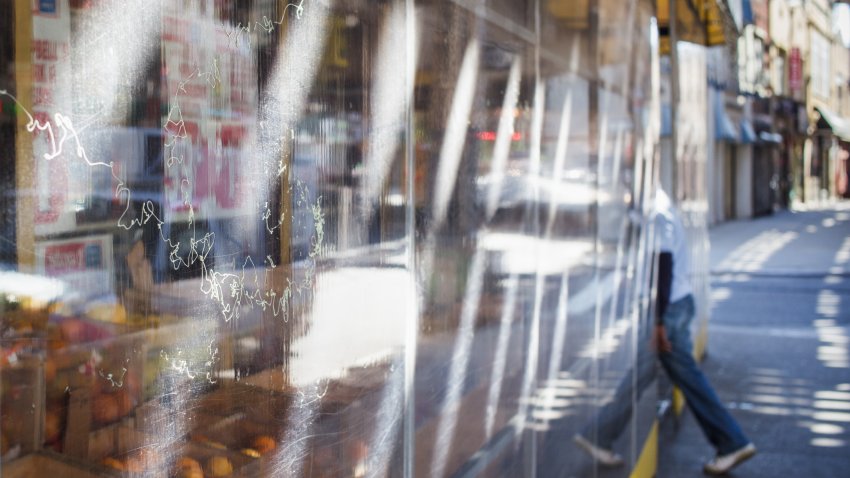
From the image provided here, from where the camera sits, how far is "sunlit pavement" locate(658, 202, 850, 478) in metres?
6.08

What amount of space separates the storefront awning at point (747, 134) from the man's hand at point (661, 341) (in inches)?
→ 1106

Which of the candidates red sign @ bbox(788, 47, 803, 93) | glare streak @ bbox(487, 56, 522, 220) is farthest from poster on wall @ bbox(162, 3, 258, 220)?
red sign @ bbox(788, 47, 803, 93)

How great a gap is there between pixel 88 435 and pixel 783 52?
43904 mm

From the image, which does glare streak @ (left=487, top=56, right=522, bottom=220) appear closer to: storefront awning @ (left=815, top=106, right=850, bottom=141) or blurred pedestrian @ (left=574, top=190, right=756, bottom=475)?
blurred pedestrian @ (left=574, top=190, right=756, bottom=475)

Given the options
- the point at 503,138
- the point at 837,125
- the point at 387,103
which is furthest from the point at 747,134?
the point at 387,103

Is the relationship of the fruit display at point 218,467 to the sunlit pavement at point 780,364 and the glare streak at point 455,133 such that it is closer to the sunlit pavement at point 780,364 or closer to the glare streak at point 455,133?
Answer: the glare streak at point 455,133

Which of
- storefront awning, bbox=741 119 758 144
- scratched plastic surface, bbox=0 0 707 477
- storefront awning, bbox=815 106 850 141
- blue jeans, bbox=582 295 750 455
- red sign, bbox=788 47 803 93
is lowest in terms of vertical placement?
blue jeans, bbox=582 295 750 455

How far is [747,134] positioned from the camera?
107ft

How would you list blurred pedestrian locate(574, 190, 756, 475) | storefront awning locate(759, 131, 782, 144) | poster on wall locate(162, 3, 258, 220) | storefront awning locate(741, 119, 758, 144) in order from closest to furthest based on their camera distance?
1. poster on wall locate(162, 3, 258, 220)
2. blurred pedestrian locate(574, 190, 756, 475)
3. storefront awning locate(741, 119, 758, 144)
4. storefront awning locate(759, 131, 782, 144)

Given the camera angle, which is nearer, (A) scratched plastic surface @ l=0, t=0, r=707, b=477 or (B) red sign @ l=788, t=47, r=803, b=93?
(A) scratched plastic surface @ l=0, t=0, r=707, b=477

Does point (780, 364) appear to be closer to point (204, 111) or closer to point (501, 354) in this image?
point (501, 354)

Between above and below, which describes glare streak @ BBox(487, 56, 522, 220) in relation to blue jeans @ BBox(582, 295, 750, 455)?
above

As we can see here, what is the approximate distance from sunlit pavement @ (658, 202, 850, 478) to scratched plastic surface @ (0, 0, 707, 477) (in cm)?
391

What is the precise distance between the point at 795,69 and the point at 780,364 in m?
36.4
